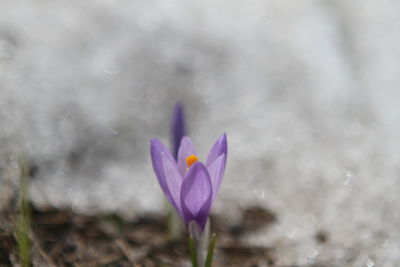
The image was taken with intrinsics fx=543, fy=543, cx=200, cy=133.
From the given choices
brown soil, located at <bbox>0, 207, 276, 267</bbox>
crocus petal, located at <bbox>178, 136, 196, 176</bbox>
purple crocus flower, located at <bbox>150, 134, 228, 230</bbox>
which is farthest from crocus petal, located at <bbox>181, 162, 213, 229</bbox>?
brown soil, located at <bbox>0, 207, 276, 267</bbox>

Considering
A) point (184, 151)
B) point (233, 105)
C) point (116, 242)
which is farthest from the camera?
point (233, 105)

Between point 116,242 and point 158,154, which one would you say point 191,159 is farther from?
point 116,242

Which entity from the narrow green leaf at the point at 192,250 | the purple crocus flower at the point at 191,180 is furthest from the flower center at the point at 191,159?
the narrow green leaf at the point at 192,250

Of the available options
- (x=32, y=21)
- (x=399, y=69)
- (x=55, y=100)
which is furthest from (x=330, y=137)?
(x=32, y=21)

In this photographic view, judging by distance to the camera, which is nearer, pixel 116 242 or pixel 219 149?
pixel 219 149

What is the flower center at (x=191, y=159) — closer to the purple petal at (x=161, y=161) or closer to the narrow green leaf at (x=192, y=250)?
the purple petal at (x=161, y=161)

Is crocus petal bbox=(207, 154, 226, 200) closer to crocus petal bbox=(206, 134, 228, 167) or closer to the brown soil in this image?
crocus petal bbox=(206, 134, 228, 167)

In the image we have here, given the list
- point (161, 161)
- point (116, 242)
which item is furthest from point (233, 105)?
point (161, 161)

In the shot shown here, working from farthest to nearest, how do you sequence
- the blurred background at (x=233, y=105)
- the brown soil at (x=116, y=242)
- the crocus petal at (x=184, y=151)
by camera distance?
the blurred background at (x=233, y=105) < the brown soil at (x=116, y=242) < the crocus petal at (x=184, y=151)
